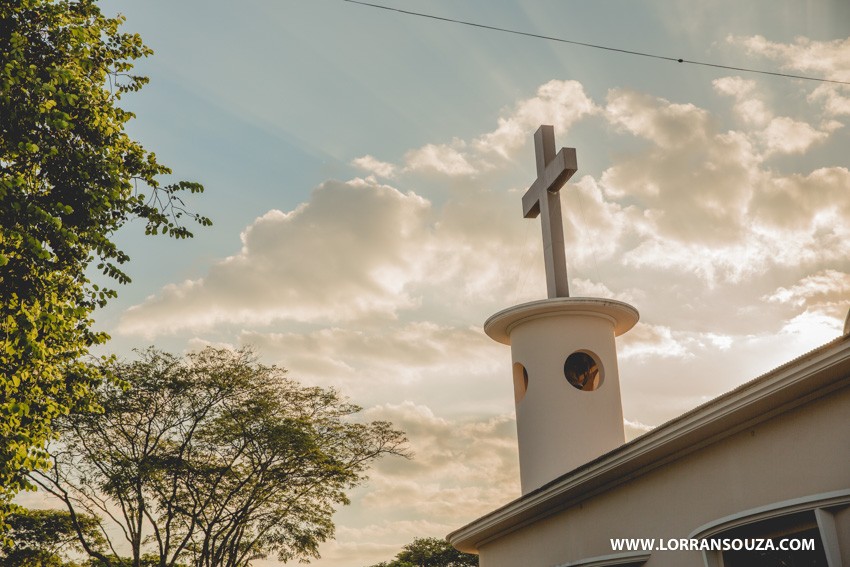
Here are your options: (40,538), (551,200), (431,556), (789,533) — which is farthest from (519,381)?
(431,556)

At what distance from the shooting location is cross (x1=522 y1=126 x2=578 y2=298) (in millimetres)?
14242

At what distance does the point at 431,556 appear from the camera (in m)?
45.9

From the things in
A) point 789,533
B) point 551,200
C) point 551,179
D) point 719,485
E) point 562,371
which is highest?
point 551,179

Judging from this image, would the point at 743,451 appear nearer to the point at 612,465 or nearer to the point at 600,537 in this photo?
the point at 612,465

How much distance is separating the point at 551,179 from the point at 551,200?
15.7 inches

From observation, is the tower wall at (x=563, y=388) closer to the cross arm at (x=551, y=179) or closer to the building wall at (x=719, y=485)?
the building wall at (x=719, y=485)

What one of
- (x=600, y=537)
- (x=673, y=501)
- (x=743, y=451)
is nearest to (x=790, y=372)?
(x=743, y=451)

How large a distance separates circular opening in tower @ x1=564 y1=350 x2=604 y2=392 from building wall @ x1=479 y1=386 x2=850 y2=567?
→ 3462 millimetres

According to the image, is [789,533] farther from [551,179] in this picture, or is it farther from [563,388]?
[551,179]

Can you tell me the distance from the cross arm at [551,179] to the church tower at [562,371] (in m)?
0.03

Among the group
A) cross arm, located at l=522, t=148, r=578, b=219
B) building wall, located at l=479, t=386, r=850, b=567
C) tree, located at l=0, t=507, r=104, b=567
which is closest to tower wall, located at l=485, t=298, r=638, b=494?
building wall, located at l=479, t=386, r=850, b=567

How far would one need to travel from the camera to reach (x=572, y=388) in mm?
13531

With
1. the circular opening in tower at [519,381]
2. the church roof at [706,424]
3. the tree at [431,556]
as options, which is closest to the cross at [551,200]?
the circular opening in tower at [519,381]

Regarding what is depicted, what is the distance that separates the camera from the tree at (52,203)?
31.8 ft
